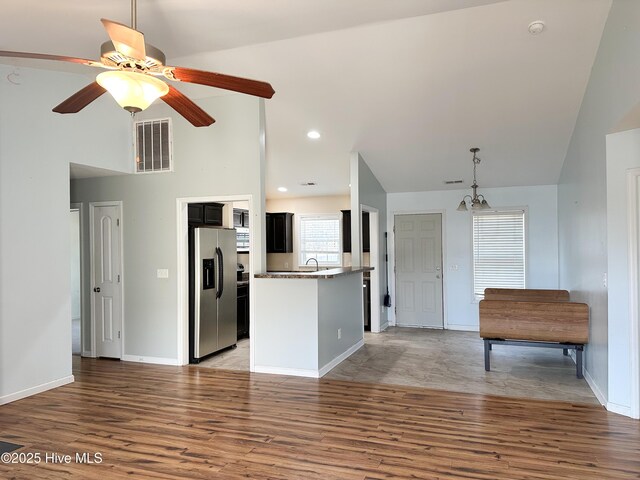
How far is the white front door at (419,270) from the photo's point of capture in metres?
7.53

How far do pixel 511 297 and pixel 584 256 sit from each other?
1.35 meters

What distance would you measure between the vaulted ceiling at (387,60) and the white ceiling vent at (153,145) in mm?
603

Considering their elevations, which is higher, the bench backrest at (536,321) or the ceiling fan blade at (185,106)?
the ceiling fan blade at (185,106)

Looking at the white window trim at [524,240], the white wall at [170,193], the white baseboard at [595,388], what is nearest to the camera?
the white baseboard at [595,388]

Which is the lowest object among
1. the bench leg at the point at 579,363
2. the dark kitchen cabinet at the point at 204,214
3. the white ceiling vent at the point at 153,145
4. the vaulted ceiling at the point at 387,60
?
the bench leg at the point at 579,363

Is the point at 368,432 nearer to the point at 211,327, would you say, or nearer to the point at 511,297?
the point at 211,327

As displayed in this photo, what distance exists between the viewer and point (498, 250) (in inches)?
283

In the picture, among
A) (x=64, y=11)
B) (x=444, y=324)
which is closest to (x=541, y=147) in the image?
(x=444, y=324)

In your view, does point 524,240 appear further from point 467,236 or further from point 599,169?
point 599,169

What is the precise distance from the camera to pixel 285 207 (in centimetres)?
855

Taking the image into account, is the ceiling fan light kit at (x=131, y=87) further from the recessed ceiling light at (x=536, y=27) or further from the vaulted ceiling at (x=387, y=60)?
the recessed ceiling light at (x=536, y=27)

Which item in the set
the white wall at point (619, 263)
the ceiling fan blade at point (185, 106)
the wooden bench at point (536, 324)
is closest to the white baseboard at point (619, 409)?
the white wall at point (619, 263)

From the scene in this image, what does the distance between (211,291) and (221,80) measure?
11.9 ft

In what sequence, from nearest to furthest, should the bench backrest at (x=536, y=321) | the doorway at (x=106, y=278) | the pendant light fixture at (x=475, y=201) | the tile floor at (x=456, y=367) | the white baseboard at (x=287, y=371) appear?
the tile floor at (x=456, y=367) → the bench backrest at (x=536, y=321) → the white baseboard at (x=287, y=371) → the doorway at (x=106, y=278) → the pendant light fixture at (x=475, y=201)
